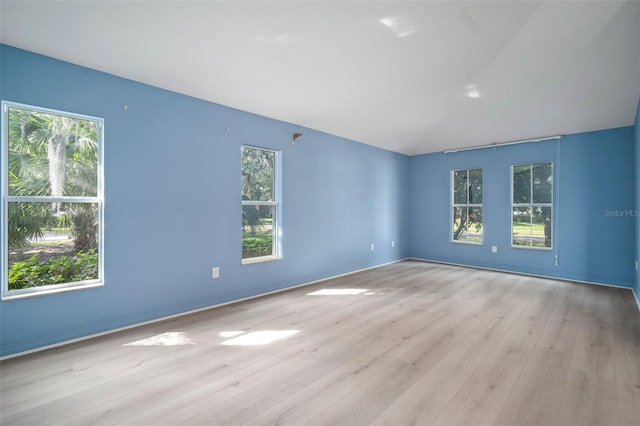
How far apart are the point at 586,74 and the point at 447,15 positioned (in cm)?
211

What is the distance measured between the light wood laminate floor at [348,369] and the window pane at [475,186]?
110 inches

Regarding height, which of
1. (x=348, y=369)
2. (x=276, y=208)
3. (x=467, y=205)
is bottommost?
(x=348, y=369)

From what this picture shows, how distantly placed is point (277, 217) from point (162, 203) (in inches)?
63.8

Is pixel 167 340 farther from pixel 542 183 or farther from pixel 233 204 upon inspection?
pixel 542 183

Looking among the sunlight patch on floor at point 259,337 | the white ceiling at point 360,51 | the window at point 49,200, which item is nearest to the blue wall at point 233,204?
the window at point 49,200

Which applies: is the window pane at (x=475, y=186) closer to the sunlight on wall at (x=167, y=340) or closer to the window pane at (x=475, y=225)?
the window pane at (x=475, y=225)

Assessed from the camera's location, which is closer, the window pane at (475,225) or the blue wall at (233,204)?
the blue wall at (233,204)

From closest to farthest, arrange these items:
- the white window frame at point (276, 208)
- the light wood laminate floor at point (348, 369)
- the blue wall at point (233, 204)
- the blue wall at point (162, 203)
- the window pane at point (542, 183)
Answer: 1. the light wood laminate floor at point (348, 369)
2. the blue wall at point (162, 203)
3. the blue wall at point (233, 204)
4. the white window frame at point (276, 208)
5. the window pane at point (542, 183)

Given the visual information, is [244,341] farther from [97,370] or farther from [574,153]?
[574,153]

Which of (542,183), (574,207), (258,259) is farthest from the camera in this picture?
(542,183)

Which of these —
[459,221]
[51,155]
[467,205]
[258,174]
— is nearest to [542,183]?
[467,205]

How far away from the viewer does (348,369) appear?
224cm

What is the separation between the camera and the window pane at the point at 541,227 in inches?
207

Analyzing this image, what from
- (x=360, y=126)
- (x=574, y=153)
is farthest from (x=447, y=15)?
(x=574, y=153)
